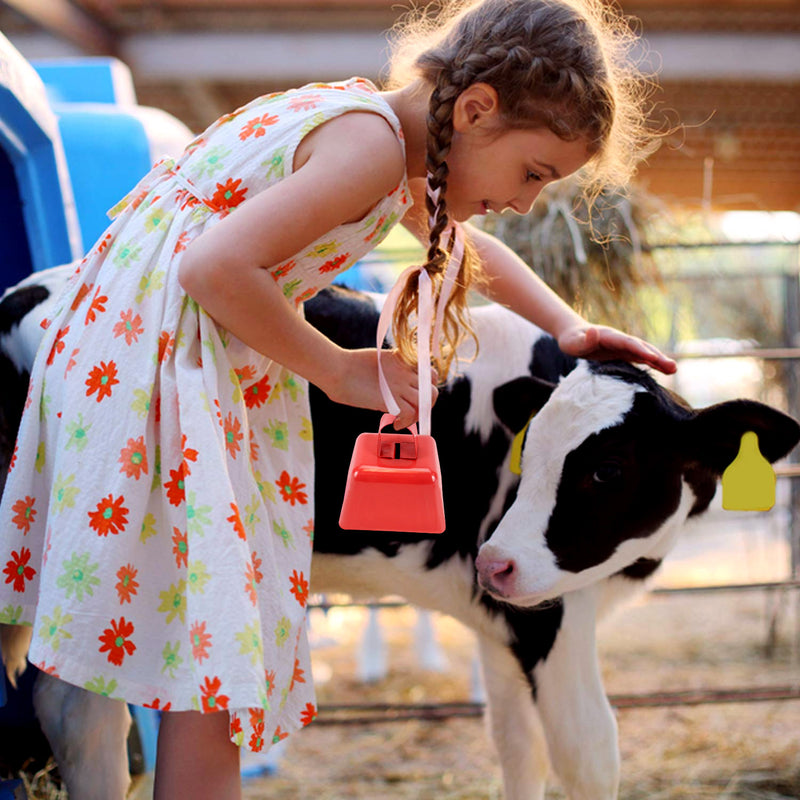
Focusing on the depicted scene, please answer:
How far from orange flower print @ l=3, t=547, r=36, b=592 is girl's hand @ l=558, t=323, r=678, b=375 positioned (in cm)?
91

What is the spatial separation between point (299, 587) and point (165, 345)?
0.38 meters

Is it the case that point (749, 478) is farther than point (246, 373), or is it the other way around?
point (749, 478)

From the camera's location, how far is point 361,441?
47.9 inches

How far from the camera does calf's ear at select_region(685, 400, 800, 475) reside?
5.22 feet

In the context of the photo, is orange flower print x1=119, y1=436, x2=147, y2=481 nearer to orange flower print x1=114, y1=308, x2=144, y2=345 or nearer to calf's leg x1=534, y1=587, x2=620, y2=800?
orange flower print x1=114, y1=308, x2=144, y2=345

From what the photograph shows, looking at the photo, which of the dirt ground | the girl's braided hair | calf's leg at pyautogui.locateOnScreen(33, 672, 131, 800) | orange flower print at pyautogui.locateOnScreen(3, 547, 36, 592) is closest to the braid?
the girl's braided hair

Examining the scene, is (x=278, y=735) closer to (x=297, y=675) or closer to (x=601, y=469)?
(x=297, y=675)

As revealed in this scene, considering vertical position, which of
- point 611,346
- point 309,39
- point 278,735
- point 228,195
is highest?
point 309,39

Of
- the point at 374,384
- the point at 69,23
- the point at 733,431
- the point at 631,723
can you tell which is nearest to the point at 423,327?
the point at 374,384

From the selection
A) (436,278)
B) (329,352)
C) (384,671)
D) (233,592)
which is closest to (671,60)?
(384,671)

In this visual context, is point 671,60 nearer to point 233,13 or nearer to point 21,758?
point 233,13

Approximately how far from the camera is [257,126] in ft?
4.06

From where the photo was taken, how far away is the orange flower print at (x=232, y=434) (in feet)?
3.93

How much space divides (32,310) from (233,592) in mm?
754
